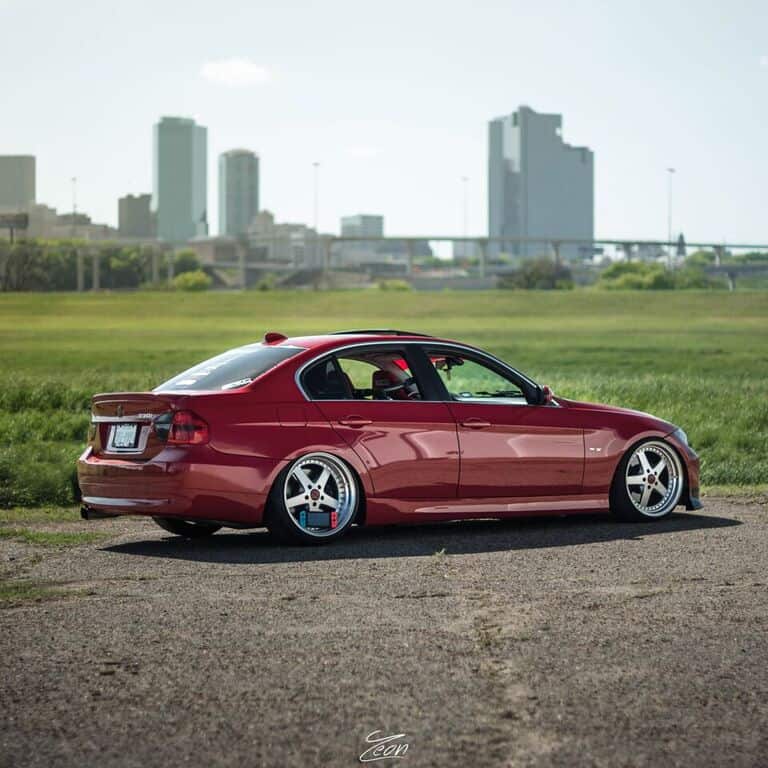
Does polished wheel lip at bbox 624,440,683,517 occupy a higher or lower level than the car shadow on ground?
higher

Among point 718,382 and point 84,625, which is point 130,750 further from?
point 718,382

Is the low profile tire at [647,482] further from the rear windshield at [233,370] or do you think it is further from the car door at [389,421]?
the rear windshield at [233,370]

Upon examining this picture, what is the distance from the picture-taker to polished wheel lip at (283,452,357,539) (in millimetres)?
10195

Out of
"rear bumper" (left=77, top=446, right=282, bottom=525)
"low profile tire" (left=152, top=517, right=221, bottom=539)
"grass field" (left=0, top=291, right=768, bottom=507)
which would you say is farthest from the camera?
"grass field" (left=0, top=291, right=768, bottom=507)

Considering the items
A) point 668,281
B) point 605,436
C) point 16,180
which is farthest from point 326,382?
point 668,281

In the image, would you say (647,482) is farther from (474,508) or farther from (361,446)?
(361,446)

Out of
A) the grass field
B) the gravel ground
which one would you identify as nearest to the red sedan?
the gravel ground

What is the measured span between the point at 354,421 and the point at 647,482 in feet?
8.10

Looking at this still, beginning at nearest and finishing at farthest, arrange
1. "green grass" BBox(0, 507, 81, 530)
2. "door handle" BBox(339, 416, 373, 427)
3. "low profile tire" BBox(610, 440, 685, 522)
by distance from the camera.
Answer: "door handle" BBox(339, 416, 373, 427), "low profile tire" BBox(610, 440, 685, 522), "green grass" BBox(0, 507, 81, 530)

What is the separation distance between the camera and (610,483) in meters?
11.5

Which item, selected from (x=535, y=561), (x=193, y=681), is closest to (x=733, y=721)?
(x=193, y=681)

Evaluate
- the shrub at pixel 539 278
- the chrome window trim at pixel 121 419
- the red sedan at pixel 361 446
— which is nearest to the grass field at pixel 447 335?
the chrome window trim at pixel 121 419

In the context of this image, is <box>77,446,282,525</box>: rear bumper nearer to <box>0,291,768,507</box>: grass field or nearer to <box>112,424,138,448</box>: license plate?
<box>112,424,138,448</box>: license plate

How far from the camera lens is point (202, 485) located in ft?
32.7
